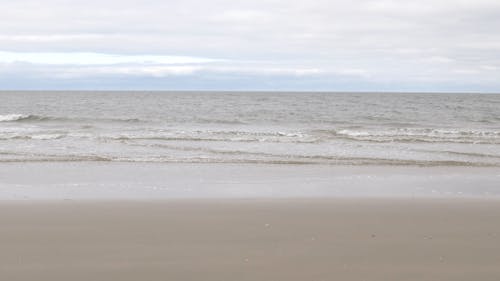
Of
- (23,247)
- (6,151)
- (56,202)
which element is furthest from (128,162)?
(23,247)

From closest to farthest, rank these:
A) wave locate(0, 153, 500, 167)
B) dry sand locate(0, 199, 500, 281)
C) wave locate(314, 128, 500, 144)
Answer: dry sand locate(0, 199, 500, 281) → wave locate(0, 153, 500, 167) → wave locate(314, 128, 500, 144)

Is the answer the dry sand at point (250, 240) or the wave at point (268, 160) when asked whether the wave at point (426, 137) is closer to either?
the wave at point (268, 160)

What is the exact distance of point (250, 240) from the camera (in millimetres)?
6605

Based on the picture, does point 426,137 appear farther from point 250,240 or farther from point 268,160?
point 250,240

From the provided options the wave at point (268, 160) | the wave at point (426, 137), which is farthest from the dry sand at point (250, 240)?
the wave at point (426, 137)

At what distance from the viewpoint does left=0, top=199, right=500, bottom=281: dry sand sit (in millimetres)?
5543

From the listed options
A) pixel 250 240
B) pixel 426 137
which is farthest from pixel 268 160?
pixel 426 137

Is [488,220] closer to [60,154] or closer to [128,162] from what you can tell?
[128,162]

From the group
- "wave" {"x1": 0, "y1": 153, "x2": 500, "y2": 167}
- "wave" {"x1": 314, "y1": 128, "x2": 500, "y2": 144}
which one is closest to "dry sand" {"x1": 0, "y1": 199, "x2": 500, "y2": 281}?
"wave" {"x1": 0, "y1": 153, "x2": 500, "y2": 167}

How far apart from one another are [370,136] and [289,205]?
1625 centimetres

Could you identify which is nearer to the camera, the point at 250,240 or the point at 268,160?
the point at 250,240

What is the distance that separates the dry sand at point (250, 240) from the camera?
554 centimetres

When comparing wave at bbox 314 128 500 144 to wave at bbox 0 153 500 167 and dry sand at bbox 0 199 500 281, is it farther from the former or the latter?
dry sand at bbox 0 199 500 281

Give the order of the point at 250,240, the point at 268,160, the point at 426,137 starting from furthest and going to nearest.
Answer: the point at 426,137, the point at 268,160, the point at 250,240
